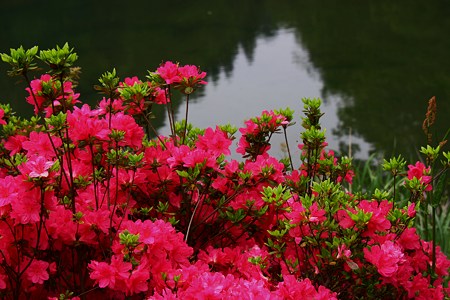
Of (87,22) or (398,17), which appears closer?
(398,17)

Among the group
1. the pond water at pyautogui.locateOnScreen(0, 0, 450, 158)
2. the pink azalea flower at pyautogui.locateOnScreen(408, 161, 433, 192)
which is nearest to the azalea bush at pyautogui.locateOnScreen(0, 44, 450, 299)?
the pink azalea flower at pyautogui.locateOnScreen(408, 161, 433, 192)

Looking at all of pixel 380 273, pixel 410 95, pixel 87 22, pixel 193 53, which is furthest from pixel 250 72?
pixel 380 273

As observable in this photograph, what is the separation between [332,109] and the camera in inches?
236

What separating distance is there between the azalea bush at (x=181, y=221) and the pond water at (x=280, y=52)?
6.31 feet

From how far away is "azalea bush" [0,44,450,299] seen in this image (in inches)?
51.4

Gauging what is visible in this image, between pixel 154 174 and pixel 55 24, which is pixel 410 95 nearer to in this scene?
pixel 154 174

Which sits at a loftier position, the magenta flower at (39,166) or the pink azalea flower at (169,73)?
the pink azalea flower at (169,73)

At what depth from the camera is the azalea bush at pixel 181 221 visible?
1305 millimetres

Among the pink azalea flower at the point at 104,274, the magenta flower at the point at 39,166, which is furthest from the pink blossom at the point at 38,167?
the pink azalea flower at the point at 104,274

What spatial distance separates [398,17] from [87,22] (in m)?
5.69

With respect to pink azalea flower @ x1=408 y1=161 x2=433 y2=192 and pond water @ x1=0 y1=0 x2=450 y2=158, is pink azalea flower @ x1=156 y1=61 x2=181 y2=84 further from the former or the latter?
pond water @ x1=0 y1=0 x2=450 y2=158

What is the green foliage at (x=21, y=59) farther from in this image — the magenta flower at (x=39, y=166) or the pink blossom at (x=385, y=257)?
the pink blossom at (x=385, y=257)

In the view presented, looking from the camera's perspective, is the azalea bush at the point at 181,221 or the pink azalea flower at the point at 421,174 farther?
the pink azalea flower at the point at 421,174

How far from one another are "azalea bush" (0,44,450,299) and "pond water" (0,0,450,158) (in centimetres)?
192
